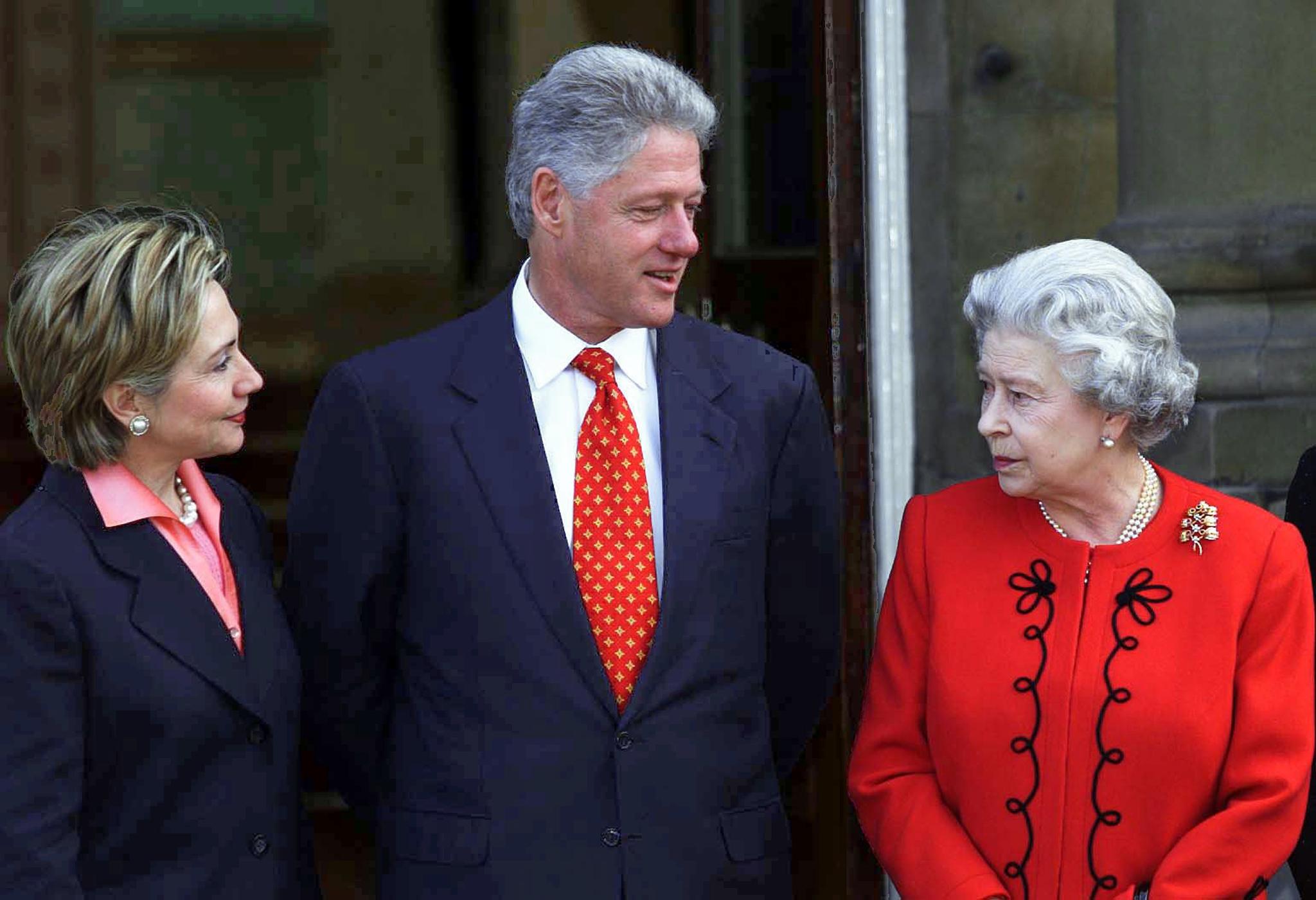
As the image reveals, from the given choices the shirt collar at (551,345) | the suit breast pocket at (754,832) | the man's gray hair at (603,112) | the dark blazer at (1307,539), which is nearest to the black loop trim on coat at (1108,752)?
the dark blazer at (1307,539)

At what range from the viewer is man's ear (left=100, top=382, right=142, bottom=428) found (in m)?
2.56

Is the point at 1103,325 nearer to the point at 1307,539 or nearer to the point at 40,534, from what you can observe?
the point at 1307,539

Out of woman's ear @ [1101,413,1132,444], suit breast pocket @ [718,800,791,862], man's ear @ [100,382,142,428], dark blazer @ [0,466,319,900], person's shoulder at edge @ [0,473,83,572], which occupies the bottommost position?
suit breast pocket @ [718,800,791,862]

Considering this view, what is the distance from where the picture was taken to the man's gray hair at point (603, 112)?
110 inches

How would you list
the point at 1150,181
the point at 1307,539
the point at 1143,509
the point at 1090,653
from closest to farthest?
the point at 1090,653
the point at 1143,509
the point at 1307,539
the point at 1150,181

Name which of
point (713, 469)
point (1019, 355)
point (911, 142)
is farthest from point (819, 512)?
point (911, 142)

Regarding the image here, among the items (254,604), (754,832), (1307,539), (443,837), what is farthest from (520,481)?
(1307,539)

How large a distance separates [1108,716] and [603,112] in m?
1.15

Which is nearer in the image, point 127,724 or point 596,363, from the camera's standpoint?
point 127,724

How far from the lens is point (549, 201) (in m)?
2.87

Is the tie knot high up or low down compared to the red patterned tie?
up

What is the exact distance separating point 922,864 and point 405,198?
78.8 inches

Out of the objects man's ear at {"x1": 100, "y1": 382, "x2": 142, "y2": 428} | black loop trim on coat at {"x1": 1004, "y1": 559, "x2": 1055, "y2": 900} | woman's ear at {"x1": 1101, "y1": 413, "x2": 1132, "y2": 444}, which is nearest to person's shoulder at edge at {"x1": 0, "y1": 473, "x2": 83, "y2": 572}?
man's ear at {"x1": 100, "y1": 382, "x2": 142, "y2": 428}

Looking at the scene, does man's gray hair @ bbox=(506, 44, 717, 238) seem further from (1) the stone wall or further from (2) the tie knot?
(1) the stone wall
